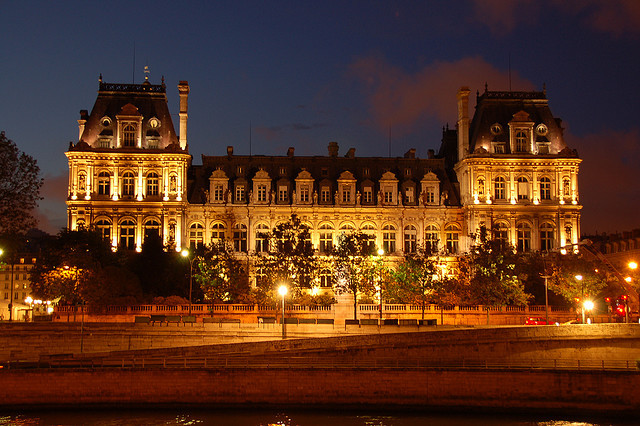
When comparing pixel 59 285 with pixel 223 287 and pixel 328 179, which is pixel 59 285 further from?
pixel 328 179

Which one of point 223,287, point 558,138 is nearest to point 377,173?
point 558,138

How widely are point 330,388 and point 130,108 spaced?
45.8m

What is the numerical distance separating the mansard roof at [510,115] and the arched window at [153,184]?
30885 millimetres

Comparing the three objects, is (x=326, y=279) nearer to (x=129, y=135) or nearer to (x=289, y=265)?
(x=289, y=265)

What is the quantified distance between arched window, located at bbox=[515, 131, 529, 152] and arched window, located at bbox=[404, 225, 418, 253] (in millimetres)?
13024

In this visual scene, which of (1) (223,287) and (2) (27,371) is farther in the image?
(1) (223,287)

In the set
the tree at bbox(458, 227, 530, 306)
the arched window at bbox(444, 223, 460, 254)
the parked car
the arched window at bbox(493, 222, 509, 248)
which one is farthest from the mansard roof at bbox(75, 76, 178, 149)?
the parked car

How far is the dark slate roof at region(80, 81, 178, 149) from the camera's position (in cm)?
7744

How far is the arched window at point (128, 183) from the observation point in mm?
76375

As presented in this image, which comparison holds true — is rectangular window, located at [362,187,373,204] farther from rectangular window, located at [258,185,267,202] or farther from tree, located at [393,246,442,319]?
tree, located at [393,246,442,319]

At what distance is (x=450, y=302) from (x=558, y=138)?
997 inches

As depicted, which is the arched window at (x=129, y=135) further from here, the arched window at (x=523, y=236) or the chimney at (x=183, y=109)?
the arched window at (x=523, y=236)

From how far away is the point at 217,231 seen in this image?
78.6 m

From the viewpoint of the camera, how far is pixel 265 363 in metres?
41.4
